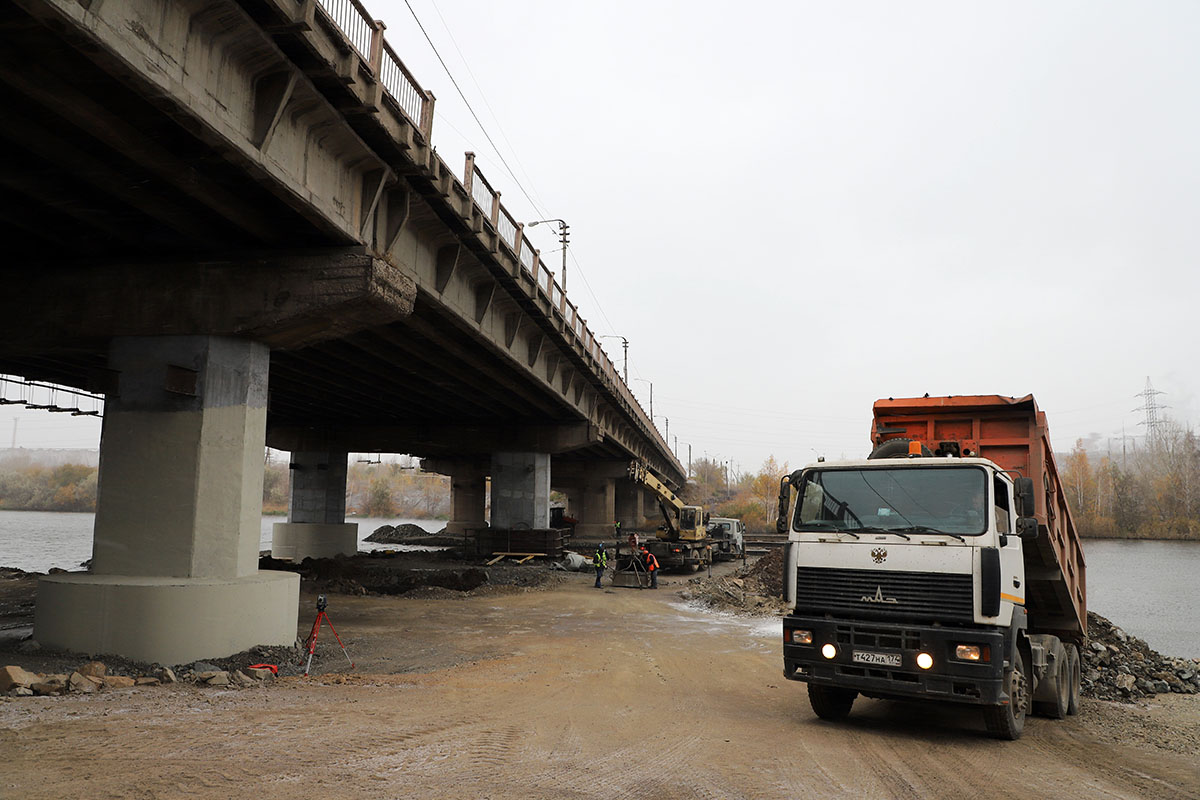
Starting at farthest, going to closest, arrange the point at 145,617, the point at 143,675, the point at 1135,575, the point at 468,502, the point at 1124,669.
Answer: the point at 468,502 < the point at 1135,575 < the point at 1124,669 < the point at 145,617 < the point at 143,675

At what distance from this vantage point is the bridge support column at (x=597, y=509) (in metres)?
63.4

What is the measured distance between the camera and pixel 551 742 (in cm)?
773

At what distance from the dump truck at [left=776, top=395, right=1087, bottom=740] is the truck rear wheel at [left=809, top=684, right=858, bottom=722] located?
0.02 meters

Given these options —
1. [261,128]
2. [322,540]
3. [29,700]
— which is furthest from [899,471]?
[322,540]

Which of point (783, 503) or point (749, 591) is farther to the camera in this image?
point (749, 591)

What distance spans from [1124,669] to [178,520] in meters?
15.2

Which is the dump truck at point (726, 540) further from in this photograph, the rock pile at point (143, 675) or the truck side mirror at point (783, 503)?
the truck side mirror at point (783, 503)

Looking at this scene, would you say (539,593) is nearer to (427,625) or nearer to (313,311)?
(427,625)

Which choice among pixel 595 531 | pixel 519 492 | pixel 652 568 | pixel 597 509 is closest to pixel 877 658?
pixel 652 568

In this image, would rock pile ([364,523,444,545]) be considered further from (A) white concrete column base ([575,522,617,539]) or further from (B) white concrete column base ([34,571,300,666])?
(B) white concrete column base ([34,571,300,666])

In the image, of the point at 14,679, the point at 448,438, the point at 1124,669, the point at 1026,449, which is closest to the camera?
the point at 14,679

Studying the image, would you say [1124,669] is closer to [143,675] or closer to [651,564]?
[143,675]

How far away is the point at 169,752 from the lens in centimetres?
665

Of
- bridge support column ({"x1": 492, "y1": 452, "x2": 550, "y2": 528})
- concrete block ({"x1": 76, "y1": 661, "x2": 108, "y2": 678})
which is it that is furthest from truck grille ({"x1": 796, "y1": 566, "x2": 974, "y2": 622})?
bridge support column ({"x1": 492, "y1": 452, "x2": 550, "y2": 528})
